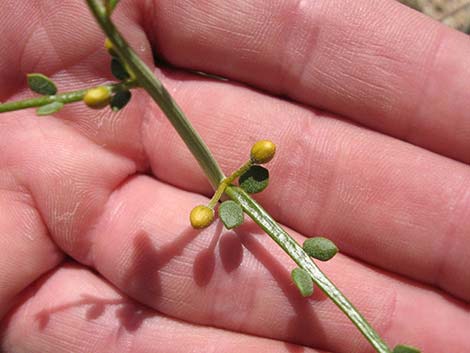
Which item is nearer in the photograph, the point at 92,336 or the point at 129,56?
the point at 129,56

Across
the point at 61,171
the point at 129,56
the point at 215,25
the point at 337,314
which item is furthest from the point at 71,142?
the point at 337,314

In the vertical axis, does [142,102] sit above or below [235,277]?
above

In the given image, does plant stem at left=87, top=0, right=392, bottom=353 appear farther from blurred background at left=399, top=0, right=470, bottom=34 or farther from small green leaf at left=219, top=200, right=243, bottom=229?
blurred background at left=399, top=0, right=470, bottom=34

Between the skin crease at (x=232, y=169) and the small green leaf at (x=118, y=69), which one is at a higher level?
the small green leaf at (x=118, y=69)

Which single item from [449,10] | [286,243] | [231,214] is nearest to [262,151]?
[231,214]

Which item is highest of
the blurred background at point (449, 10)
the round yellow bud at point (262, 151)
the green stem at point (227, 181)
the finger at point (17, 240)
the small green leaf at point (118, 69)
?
the blurred background at point (449, 10)

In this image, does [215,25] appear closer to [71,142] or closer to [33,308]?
[71,142]

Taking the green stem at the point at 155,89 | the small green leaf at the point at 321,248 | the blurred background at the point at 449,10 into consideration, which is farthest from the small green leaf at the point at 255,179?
the blurred background at the point at 449,10

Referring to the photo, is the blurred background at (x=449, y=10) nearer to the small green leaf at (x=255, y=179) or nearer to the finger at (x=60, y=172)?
the small green leaf at (x=255, y=179)
